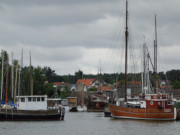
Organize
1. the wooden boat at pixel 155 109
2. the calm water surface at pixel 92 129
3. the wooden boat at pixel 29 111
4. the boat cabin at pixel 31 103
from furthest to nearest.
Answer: the wooden boat at pixel 155 109
the boat cabin at pixel 31 103
the wooden boat at pixel 29 111
the calm water surface at pixel 92 129

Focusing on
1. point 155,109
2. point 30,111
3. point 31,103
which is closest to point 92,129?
point 30,111

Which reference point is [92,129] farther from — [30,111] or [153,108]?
[153,108]

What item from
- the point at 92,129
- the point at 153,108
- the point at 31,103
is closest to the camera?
the point at 92,129

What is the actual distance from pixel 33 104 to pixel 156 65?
25168mm

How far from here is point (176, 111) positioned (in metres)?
78.1

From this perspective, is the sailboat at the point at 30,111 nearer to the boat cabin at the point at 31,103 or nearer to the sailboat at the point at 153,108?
the boat cabin at the point at 31,103

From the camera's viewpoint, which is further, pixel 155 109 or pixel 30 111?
pixel 155 109

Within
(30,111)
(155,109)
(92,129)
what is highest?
(155,109)

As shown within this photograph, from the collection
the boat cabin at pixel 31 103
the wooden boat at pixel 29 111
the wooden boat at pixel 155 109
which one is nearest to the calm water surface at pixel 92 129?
the wooden boat at pixel 29 111

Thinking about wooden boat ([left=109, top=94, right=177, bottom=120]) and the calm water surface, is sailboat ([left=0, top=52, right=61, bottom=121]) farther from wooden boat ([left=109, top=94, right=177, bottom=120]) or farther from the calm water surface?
wooden boat ([left=109, top=94, right=177, bottom=120])

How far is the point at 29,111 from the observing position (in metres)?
73.7

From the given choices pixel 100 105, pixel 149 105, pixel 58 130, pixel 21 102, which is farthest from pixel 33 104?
pixel 100 105

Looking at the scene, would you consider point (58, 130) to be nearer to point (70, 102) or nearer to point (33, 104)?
point (33, 104)

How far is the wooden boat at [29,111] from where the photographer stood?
73062 mm
